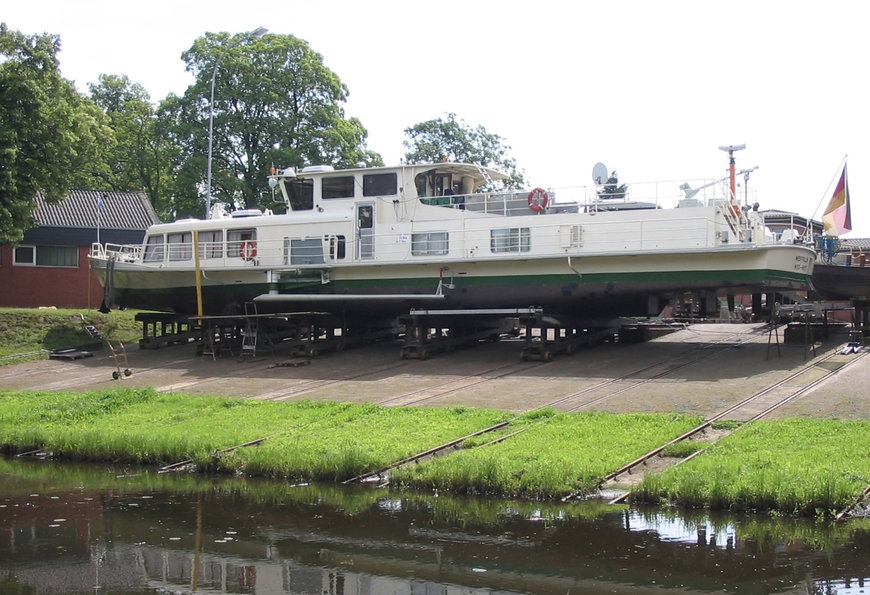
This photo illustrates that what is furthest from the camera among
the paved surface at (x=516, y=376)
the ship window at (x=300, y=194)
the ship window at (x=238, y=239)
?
the ship window at (x=300, y=194)

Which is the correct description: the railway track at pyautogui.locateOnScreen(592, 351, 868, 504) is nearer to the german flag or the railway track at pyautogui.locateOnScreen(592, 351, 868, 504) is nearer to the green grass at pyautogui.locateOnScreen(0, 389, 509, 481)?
the green grass at pyautogui.locateOnScreen(0, 389, 509, 481)

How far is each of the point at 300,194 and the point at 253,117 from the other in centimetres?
1830

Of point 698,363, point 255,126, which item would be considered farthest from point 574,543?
point 255,126

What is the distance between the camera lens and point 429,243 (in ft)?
81.8

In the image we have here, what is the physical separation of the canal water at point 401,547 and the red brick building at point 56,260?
2464cm

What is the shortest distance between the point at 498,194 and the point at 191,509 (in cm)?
1481

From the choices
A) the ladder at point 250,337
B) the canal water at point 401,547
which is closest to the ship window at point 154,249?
the ladder at point 250,337

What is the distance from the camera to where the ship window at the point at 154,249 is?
94.8 feet

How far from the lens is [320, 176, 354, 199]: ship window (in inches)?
1038

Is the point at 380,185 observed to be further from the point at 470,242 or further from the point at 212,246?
the point at 212,246

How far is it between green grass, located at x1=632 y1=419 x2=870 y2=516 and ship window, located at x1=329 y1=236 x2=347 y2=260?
1489cm

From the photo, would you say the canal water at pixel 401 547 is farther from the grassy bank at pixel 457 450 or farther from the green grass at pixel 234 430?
the green grass at pixel 234 430

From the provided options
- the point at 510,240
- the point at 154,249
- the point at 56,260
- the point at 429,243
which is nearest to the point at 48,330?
the point at 154,249

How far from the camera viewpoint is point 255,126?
43.9 metres
